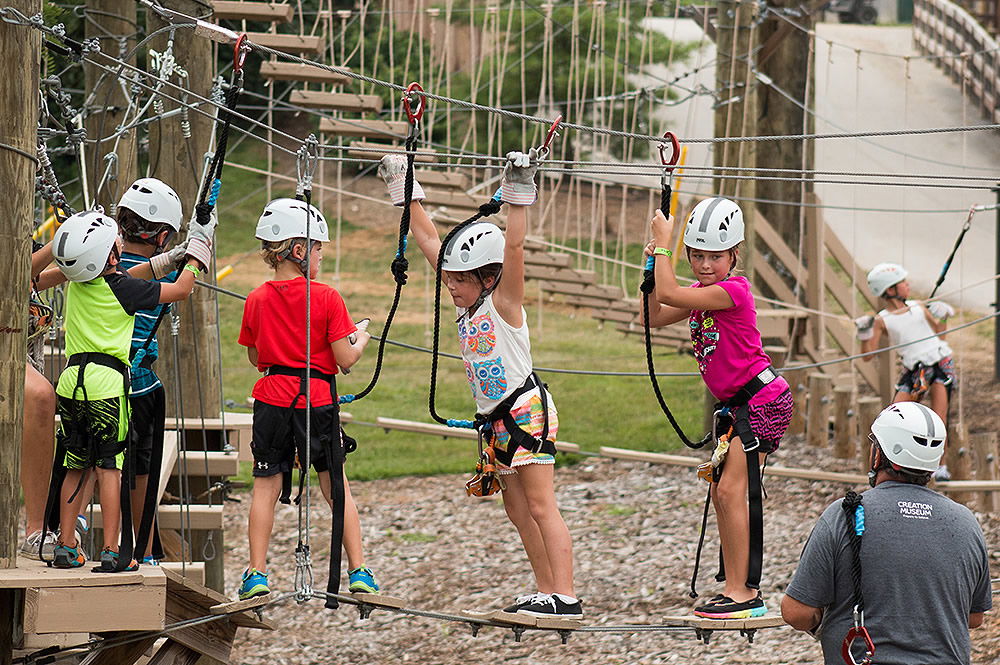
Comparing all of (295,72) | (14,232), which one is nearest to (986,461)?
(295,72)

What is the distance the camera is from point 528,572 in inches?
391

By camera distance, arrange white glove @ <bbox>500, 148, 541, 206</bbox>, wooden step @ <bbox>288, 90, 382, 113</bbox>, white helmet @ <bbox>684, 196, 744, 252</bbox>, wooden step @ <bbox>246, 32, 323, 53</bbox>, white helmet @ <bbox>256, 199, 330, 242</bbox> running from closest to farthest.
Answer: white glove @ <bbox>500, 148, 541, 206</bbox>
white helmet @ <bbox>256, 199, 330, 242</bbox>
white helmet @ <bbox>684, 196, 744, 252</bbox>
wooden step @ <bbox>246, 32, 323, 53</bbox>
wooden step @ <bbox>288, 90, 382, 113</bbox>

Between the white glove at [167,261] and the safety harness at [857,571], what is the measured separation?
8.08 feet

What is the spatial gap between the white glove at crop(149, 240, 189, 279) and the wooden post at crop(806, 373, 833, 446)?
748 cm

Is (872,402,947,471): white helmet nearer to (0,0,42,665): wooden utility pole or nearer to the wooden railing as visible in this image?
(0,0,42,665): wooden utility pole

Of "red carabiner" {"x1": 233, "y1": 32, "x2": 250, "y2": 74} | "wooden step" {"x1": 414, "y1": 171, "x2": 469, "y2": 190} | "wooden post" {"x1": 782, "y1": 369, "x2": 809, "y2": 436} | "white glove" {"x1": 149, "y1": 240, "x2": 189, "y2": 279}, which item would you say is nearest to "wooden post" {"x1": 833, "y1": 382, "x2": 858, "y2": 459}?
"wooden post" {"x1": 782, "y1": 369, "x2": 809, "y2": 436}

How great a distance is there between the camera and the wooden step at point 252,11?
8688 mm

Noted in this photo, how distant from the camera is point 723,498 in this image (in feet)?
17.7

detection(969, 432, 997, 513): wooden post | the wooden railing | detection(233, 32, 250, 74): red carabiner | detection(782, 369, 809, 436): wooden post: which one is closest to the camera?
detection(233, 32, 250, 74): red carabiner

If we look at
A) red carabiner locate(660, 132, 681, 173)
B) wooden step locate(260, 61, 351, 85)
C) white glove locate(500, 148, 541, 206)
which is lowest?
white glove locate(500, 148, 541, 206)

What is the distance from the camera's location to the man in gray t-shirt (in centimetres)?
445

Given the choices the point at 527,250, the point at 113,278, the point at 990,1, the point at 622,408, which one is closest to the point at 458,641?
the point at 527,250

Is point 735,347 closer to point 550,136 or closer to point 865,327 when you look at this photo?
point 550,136

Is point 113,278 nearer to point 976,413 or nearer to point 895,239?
point 976,413
